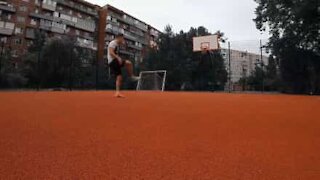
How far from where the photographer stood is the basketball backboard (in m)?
24.4

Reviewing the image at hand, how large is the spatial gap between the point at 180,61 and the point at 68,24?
27816mm

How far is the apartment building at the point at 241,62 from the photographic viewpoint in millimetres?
23328

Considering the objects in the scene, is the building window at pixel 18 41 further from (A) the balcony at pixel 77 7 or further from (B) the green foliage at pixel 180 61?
(B) the green foliage at pixel 180 61

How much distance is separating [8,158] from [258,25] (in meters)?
22.8

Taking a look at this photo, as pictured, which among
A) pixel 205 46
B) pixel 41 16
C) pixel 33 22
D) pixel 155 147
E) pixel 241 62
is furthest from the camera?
pixel 41 16

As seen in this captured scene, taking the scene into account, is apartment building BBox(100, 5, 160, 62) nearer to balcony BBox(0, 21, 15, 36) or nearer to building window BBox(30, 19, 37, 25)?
building window BBox(30, 19, 37, 25)

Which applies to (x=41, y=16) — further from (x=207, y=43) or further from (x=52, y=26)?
(x=207, y=43)

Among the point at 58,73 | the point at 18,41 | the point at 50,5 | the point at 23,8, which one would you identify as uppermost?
the point at 50,5

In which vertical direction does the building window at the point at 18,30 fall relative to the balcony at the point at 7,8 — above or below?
below

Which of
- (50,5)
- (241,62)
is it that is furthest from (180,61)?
(50,5)

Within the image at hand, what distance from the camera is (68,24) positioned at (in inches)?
2053

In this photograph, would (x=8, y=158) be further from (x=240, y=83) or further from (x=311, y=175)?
(x=240, y=83)

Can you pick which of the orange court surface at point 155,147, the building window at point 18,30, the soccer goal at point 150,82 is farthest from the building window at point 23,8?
the orange court surface at point 155,147

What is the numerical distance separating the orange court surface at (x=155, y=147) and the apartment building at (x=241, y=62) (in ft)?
64.6
